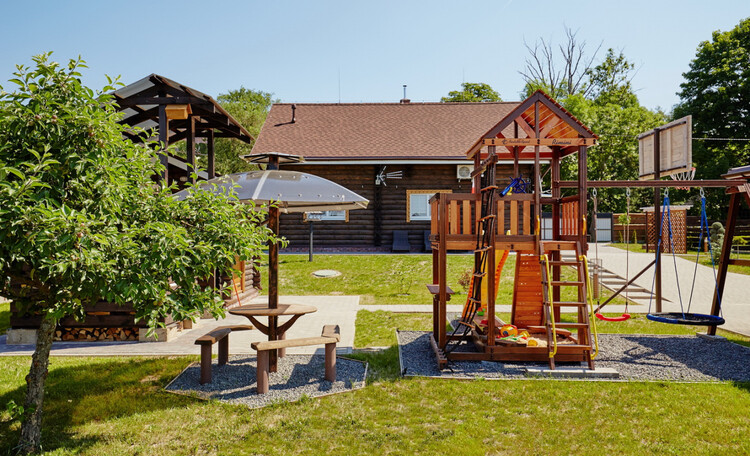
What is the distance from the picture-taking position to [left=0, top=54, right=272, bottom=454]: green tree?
126 inches

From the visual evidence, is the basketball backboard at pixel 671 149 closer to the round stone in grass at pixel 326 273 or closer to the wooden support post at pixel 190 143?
the round stone in grass at pixel 326 273

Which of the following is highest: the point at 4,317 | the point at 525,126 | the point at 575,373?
the point at 525,126

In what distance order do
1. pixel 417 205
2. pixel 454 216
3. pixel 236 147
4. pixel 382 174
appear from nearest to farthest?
1. pixel 454 216
2. pixel 382 174
3. pixel 417 205
4. pixel 236 147

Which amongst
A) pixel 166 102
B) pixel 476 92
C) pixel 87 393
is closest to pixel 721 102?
pixel 476 92

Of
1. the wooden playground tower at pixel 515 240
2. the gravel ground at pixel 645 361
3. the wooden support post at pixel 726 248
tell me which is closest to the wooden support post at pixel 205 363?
the gravel ground at pixel 645 361

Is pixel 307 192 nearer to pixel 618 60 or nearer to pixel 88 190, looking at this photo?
pixel 88 190

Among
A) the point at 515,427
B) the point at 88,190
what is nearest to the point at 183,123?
the point at 88,190

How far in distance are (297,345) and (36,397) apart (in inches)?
96.4

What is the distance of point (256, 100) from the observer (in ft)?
153

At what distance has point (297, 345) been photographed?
18.4ft

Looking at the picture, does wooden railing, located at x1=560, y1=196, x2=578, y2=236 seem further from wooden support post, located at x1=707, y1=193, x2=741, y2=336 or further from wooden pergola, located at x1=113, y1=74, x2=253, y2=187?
wooden pergola, located at x1=113, y1=74, x2=253, y2=187

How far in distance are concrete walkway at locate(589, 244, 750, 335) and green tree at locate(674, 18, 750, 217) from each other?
14132 millimetres

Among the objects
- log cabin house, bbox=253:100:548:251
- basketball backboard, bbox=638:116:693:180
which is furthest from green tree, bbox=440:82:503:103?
basketball backboard, bbox=638:116:693:180

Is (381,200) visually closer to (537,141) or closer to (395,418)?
(537,141)
